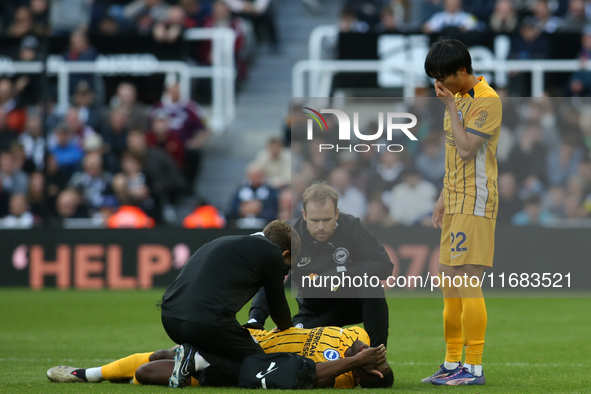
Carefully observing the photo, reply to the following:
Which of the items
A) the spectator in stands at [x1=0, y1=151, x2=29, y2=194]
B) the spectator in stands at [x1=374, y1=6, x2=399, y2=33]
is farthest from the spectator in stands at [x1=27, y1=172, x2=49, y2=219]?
the spectator in stands at [x1=374, y1=6, x2=399, y2=33]

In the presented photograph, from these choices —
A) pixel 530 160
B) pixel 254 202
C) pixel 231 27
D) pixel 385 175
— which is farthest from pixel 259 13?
pixel 385 175

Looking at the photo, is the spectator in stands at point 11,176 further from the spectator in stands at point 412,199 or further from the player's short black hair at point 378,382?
the player's short black hair at point 378,382

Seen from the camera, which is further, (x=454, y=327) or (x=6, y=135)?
(x=6, y=135)

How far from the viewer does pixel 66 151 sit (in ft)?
49.0

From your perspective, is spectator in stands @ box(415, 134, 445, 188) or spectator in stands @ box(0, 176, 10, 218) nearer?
spectator in stands @ box(415, 134, 445, 188)

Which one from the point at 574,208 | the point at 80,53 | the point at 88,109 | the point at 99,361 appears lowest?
the point at 99,361

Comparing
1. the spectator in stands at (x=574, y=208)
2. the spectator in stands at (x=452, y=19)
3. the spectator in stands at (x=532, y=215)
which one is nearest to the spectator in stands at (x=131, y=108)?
the spectator in stands at (x=452, y=19)

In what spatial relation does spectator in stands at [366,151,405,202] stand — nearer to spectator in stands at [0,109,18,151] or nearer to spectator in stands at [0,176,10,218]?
spectator in stands at [0,176,10,218]

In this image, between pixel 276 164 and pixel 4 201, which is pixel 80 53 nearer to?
pixel 4 201

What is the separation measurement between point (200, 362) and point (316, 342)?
766mm

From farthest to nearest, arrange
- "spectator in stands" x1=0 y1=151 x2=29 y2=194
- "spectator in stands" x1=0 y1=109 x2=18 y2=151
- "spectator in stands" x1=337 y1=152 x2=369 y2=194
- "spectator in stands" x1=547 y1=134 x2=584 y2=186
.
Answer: "spectator in stands" x1=0 y1=109 x2=18 y2=151 → "spectator in stands" x1=0 y1=151 x2=29 y2=194 → "spectator in stands" x1=547 y1=134 x2=584 y2=186 → "spectator in stands" x1=337 y1=152 x2=369 y2=194

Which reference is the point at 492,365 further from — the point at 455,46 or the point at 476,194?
the point at 455,46

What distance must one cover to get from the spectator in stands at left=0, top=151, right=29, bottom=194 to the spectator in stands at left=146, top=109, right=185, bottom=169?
2.17 metres

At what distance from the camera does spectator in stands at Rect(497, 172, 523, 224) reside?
37.8ft
